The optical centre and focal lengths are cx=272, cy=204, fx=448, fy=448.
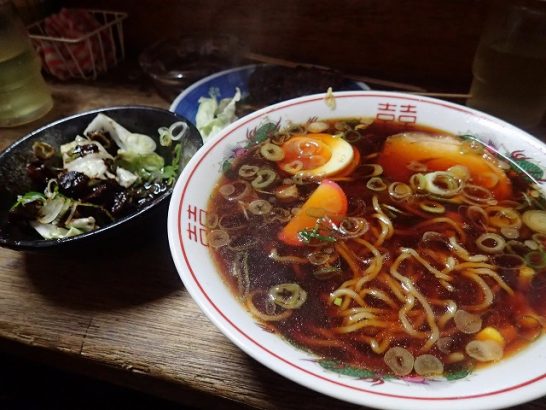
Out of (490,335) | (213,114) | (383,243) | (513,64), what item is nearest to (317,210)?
(383,243)

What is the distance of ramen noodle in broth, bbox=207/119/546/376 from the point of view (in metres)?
1.04

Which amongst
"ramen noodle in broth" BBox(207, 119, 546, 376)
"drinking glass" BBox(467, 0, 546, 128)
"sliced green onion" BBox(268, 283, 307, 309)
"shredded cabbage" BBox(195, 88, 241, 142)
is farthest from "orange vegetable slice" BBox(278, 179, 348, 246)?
"drinking glass" BBox(467, 0, 546, 128)

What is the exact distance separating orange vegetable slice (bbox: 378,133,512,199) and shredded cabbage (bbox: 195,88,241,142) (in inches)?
30.0

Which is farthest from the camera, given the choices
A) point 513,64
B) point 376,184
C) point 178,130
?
point 513,64

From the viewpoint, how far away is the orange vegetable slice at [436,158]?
1.46 m

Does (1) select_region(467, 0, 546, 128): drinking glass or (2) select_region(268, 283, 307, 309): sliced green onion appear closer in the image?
(2) select_region(268, 283, 307, 309): sliced green onion

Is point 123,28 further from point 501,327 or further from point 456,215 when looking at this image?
point 501,327

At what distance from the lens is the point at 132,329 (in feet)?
4.26

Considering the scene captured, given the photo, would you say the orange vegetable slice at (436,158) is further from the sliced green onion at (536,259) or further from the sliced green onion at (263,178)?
the sliced green onion at (263,178)

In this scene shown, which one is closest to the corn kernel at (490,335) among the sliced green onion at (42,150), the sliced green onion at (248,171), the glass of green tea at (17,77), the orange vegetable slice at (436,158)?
the orange vegetable slice at (436,158)

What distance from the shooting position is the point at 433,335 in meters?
1.04

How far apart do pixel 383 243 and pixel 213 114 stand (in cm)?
115

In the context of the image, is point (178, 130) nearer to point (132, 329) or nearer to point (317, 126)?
point (317, 126)

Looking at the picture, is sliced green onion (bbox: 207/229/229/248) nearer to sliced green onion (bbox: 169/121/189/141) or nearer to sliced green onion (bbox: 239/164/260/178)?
sliced green onion (bbox: 239/164/260/178)
